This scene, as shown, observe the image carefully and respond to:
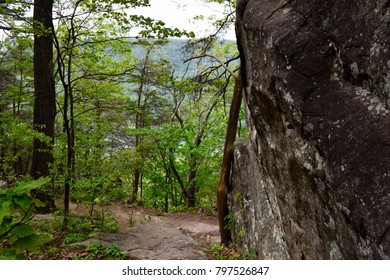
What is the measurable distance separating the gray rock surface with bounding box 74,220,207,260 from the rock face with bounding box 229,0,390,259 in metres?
3.61

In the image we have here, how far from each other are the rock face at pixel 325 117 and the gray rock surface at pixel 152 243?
361 cm

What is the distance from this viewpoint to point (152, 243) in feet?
26.4

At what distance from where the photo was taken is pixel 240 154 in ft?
24.0

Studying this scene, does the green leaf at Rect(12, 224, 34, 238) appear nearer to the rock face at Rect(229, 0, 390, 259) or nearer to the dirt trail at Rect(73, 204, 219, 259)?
the rock face at Rect(229, 0, 390, 259)

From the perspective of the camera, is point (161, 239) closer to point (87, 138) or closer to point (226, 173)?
point (226, 173)

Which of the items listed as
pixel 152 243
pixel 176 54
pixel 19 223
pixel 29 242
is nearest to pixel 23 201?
pixel 19 223

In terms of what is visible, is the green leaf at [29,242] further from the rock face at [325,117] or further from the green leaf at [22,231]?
the rock face at [325,117]

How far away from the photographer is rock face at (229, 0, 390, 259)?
2.30 meters

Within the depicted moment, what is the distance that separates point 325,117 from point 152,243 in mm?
6289

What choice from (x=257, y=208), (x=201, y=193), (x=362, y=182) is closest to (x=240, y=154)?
(x=257, y=208)

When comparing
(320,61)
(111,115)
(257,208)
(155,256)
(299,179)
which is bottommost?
(155,256)
